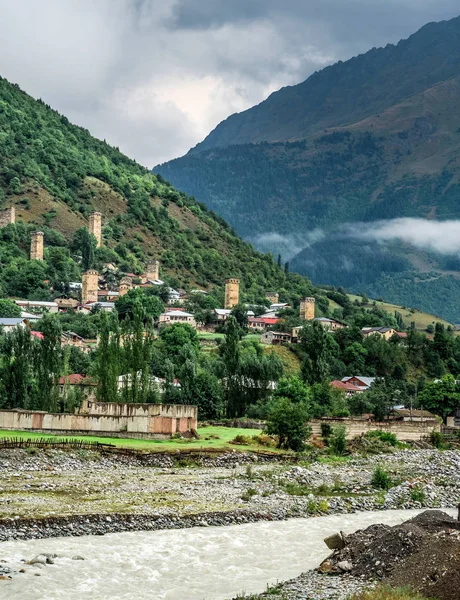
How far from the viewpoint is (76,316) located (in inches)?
5354

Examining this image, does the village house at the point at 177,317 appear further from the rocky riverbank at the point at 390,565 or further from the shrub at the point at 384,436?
the rocky riverbank at the point at 390,565

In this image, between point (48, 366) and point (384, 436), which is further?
point (384, 436)

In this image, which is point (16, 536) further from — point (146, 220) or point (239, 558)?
point (146, 220)

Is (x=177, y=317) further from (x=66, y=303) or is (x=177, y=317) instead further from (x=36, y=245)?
(x=36, y=245)

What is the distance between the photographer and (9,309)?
135m

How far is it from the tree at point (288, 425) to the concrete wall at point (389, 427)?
32.0ft

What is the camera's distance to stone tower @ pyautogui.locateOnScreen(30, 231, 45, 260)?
164 m

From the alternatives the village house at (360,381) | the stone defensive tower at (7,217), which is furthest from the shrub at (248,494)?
the stone defensive tower at (7,217)

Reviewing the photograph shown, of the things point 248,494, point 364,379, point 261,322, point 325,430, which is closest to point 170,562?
point 248,494

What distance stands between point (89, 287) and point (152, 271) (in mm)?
20298

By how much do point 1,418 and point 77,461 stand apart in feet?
39.3

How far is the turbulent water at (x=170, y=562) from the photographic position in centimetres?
2727

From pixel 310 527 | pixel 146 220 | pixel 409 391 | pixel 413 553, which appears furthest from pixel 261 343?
pixel 413 553

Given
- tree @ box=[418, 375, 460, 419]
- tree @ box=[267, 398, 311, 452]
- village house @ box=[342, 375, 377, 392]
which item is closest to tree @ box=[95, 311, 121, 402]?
tree @ box=[267, 398, 311, 452]
